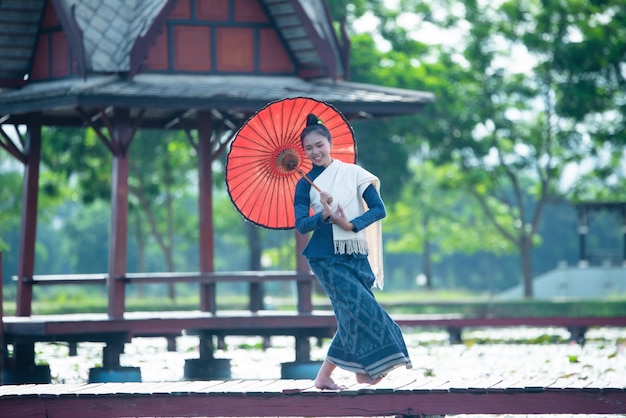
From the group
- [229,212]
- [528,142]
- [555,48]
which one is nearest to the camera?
[555,48]

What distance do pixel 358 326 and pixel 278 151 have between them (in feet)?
6.00

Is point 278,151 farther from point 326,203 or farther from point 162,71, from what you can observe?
point 162,71

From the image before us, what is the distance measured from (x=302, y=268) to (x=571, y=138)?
83.7 feet

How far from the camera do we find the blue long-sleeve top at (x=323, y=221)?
904 centimetres

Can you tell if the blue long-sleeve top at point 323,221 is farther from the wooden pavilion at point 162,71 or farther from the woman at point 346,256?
the wooden pavilion at point 162,71

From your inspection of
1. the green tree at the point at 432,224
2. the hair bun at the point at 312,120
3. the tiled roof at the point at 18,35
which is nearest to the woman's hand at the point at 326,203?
the hair bun at the point at 312,120

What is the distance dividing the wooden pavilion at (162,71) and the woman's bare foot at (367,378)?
6.66 metres

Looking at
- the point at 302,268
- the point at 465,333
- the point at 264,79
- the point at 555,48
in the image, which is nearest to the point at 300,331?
the point at 302,268

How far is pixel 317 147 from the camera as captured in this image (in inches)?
363

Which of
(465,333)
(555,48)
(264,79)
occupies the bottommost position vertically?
(465,333)

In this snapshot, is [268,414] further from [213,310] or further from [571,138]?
[571,138]

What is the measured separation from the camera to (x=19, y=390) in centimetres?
934

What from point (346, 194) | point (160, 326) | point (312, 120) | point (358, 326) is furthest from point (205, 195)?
point (358, 326)

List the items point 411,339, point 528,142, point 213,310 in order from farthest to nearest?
point 528,142
point 411,339
point 213,310
